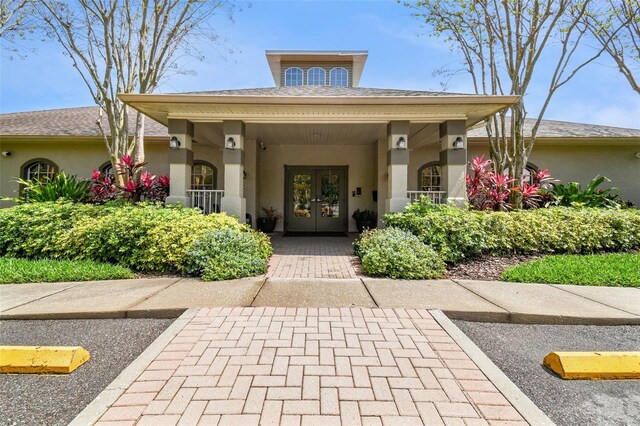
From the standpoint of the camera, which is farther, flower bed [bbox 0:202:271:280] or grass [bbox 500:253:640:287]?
flower bed [bbox 0:202:271:280]

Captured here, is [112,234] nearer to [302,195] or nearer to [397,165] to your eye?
[397,165]

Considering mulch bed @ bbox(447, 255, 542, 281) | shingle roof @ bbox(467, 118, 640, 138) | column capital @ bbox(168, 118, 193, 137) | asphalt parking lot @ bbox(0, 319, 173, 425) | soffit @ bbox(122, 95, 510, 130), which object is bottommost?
asphalt parking lot @ bbox(0, 319, 173, 425)

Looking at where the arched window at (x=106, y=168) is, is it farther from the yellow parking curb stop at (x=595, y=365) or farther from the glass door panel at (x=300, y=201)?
the yellow parking curb stop at (x=595, y=365)

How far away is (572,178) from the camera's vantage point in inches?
433

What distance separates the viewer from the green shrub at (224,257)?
4.94 meters

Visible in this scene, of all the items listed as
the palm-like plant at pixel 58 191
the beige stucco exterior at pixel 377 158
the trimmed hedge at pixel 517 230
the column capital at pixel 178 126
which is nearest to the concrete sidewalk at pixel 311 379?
the trimmed hedge at pixel 517 230

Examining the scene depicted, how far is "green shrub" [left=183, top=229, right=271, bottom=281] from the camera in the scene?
494 centimetres

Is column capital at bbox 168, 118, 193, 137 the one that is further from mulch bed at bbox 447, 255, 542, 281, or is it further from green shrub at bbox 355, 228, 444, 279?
mulch bed at bbox 447, 255, 542, 281

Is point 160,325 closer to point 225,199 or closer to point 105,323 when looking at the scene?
point 105,323

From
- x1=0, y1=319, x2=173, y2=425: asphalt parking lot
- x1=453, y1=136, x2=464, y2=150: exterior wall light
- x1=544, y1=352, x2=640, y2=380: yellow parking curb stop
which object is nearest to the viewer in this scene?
x1=0, y1=319, x2=173, y2=425: asphalt parking lot

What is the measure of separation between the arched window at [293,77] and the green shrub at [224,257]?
11.6 meters

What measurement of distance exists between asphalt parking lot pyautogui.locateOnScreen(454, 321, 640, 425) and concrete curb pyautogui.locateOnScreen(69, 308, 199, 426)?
9.39 feet

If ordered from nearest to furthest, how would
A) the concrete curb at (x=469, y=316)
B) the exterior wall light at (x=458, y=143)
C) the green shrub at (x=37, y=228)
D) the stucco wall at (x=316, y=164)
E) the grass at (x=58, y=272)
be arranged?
the concrete curb at (x=469, y=316), the grass at (x=58, y=272), the green shrub at (x=37, y=228), the exterior wall light at (x=458, y=143), the stucco wall at (x=316, y=164)

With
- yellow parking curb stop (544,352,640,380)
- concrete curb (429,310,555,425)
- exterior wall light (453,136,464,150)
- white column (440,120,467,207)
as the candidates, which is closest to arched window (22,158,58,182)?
white column (440,120,467,207)
